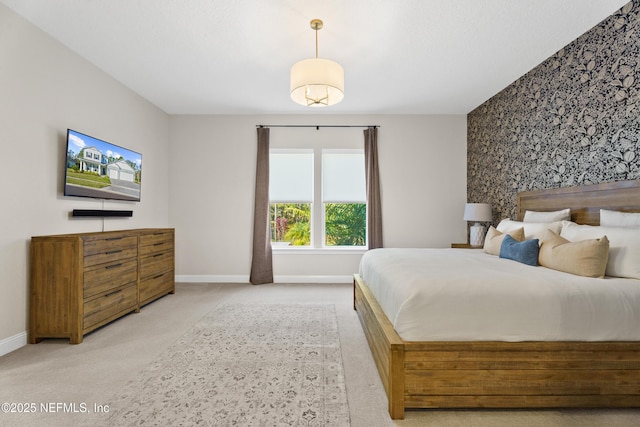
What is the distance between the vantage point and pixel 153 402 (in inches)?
70.1

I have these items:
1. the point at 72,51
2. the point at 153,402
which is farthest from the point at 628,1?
the point at 72,51

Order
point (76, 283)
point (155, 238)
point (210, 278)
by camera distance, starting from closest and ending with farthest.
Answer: point (76, 283) → point (155, 238) → point (210, 278)

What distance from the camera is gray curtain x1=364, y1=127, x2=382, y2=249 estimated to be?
4883 mm

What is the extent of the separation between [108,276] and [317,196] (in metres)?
3.09

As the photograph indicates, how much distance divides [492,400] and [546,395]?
1.00ft

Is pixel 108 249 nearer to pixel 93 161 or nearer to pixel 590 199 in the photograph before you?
pixel 93 161

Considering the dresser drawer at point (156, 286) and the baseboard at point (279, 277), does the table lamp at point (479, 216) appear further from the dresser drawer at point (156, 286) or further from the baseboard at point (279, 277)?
the dresser drawer at point (156, 286)

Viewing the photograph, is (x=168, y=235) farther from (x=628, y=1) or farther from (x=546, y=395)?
(x=628, y=1)

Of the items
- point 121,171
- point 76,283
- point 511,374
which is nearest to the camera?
point 511,374

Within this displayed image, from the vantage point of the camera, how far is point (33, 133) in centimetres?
263

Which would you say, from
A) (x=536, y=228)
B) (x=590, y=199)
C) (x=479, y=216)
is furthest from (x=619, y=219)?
(x=479, y=216)

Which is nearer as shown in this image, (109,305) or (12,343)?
(12,343)

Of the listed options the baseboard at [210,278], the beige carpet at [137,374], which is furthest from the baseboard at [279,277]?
the beige carpet at [137,374]

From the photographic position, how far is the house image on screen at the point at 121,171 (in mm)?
3494
